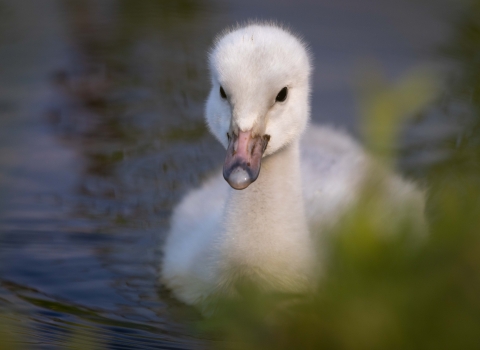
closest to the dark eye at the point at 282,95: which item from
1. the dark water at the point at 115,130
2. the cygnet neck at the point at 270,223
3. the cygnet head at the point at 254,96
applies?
the cygnet head at the point at 254,96

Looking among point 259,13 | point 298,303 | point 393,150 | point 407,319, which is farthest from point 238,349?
point 259,13

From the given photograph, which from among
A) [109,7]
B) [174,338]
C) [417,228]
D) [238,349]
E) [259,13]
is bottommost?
[238,349]

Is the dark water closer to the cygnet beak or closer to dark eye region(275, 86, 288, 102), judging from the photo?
dark eye region(275, 86, 288, 102)

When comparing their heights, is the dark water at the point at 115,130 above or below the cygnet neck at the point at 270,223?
above

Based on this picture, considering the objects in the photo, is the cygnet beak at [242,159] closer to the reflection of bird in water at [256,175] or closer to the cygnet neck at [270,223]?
the reflection of bird in water at [256,175]

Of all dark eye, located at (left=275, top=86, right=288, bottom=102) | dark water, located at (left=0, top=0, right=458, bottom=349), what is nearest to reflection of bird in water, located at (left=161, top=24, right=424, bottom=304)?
dark eye, located at (left=275, top=86, right=288, bottom=102)

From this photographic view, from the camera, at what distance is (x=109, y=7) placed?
8180mm

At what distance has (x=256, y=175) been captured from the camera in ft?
9.78

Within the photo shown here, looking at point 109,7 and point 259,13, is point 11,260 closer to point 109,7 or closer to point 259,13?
point 259,13

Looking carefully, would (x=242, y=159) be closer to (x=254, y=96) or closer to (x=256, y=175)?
(x=256, y=175)

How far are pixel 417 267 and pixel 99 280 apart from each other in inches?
124

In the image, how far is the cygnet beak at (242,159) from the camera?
2920 mm

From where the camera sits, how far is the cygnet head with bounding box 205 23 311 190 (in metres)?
3.08

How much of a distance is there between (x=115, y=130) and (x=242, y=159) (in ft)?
10.6
